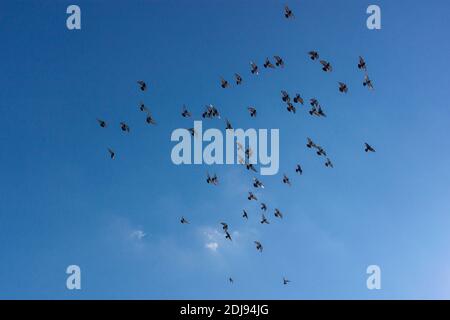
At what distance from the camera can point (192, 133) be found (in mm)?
51000

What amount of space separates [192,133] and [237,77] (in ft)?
23.0

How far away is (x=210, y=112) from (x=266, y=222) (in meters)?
12.0
